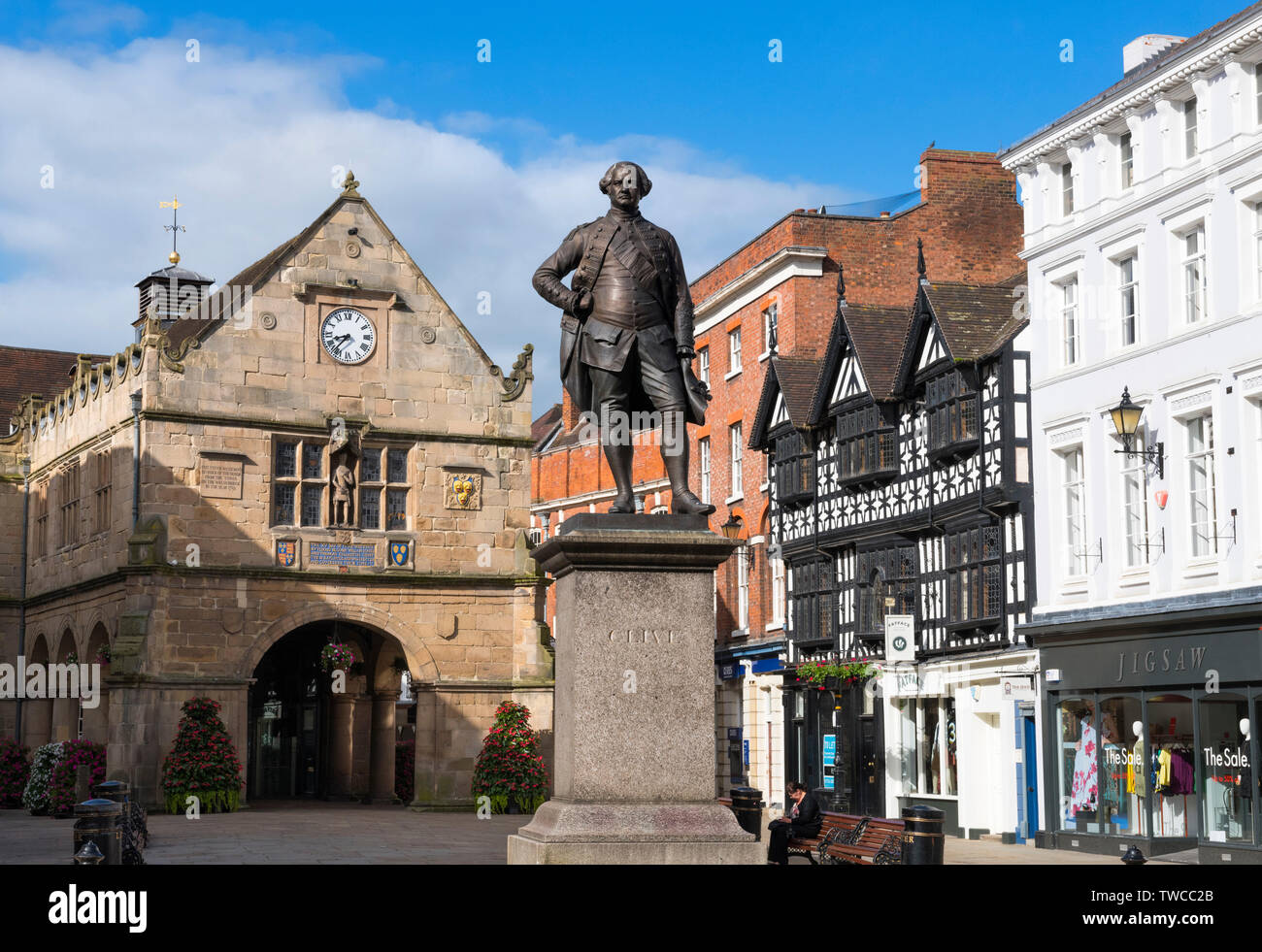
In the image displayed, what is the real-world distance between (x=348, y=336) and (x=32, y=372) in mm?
18158

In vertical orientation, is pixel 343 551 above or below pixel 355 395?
below

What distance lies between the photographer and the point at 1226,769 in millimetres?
22359

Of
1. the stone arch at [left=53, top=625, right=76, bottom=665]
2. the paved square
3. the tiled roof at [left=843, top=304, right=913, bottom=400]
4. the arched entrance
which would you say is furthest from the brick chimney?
the stone arch at [left=53, top=625, right=76, bottom=665]

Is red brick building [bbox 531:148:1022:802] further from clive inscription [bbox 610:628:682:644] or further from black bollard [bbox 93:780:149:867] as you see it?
clive inscription [bbox 610:628:682:644]

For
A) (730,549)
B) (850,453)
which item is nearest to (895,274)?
(850,453)

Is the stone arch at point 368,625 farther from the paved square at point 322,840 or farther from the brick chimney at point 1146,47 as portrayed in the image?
the brick chimney at point 1146,47

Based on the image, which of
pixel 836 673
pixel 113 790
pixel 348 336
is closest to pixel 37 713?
pixel 348 336

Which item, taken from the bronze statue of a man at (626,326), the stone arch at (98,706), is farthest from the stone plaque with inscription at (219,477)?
the bronze statue of a man at (626,326)

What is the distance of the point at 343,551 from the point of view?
3281cm

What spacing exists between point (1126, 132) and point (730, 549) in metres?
Result: 18.1

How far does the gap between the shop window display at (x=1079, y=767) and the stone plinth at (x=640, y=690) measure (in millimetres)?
17291

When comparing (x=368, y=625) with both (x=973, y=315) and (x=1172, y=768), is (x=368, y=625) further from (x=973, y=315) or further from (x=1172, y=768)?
(x=1172, y=768)
